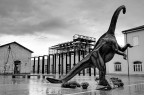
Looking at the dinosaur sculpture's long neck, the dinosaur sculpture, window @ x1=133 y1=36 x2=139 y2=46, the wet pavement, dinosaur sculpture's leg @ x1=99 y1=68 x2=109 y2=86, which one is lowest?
the wet pavement

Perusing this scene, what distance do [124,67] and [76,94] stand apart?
25.8 m

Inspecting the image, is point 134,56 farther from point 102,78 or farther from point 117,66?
point 102,78

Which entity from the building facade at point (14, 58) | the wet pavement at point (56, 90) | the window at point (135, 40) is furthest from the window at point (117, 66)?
the wet pavement at point (56, 90)

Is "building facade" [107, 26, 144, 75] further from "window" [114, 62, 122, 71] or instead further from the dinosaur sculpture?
the dinosaur sculpture

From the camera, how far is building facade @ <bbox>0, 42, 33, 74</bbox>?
28461 millimetres

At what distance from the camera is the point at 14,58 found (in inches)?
1184

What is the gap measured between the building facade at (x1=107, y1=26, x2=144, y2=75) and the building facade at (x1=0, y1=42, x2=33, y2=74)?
16.9m

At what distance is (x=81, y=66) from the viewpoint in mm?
9922

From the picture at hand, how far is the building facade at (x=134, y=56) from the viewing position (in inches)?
1145

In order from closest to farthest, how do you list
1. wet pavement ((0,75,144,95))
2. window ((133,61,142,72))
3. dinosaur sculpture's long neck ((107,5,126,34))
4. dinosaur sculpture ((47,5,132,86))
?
wet pavement ((0,75,144,95))
dinosaur sculpture ((47,5,132,86))
dinosaur sculpture's long neck ((107,5,126,34))
window ((133,61,142,72))

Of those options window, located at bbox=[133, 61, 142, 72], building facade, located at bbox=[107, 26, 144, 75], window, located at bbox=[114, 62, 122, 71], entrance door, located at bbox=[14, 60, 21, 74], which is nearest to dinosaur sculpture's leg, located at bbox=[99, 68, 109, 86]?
building facade, located at bbox=[107, 26, 144, 75]

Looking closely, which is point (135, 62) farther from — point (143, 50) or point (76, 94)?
point (76, 94)

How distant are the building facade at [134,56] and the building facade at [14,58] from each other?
1692 centimetres

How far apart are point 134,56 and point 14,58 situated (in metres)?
20.8
